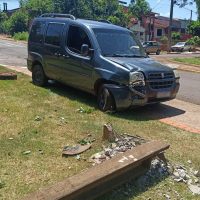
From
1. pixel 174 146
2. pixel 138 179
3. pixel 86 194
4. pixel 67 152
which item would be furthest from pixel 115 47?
pixel 86 194

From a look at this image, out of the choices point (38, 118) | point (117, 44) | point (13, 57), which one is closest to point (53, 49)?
point (117, 44)

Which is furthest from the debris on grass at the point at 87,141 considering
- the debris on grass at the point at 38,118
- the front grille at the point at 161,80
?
the front grille at the point at 161,80

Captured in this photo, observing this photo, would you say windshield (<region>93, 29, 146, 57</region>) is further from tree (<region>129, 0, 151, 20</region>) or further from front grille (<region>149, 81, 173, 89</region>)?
tree (<region>129, 0, 151, 20</region>)

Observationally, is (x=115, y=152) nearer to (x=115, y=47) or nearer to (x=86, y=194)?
(x=86, y=194)

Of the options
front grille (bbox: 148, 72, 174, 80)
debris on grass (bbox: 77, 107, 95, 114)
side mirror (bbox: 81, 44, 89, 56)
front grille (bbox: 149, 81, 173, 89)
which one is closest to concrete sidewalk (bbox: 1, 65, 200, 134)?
front grille (bbox: 149, 81, 173, 89)

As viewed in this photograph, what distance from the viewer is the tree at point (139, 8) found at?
73688 mm

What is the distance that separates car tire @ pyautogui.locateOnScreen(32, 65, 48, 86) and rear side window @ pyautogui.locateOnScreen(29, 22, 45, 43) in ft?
2.43

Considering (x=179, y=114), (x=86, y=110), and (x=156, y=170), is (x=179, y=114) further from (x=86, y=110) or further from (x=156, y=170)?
(x=156, y=170)

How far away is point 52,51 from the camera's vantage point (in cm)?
1016

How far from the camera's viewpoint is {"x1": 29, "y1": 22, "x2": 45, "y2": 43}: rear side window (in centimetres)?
1080

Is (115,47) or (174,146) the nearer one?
(174,146)

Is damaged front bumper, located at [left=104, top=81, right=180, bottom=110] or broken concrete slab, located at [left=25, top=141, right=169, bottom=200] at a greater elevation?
damaged front bumper, located at [left=104, top=81, right=180, bottom=110]

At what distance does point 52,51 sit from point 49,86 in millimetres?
1261

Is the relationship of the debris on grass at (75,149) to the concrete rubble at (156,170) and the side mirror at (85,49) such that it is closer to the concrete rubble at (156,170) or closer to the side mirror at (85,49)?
the concrete rubble at (156,170)
